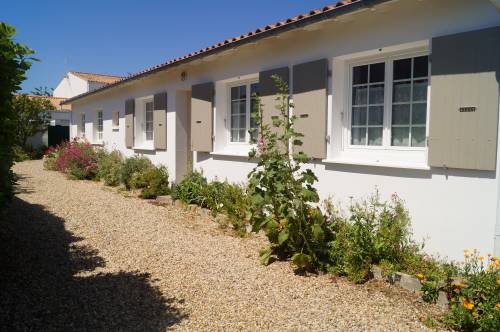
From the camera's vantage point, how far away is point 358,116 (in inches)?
213

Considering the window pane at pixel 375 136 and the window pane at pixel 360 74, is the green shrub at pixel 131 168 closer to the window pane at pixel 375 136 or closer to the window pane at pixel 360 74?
the window pane at pixel 360 74

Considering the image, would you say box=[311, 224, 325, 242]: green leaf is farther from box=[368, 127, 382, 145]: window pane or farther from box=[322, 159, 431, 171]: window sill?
box=[368, 127, 382, 145]: window pane

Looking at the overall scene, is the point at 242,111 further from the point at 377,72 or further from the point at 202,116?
the point at 377,72

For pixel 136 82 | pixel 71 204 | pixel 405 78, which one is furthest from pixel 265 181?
pixel 136 82

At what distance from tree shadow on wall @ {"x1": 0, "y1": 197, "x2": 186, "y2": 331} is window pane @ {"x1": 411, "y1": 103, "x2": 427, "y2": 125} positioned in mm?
3628

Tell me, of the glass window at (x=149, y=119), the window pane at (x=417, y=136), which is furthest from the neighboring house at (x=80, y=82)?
the window pane at (x=417, y=136)

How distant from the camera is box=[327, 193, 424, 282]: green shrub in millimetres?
4281

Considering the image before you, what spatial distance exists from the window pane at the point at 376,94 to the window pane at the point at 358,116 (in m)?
0.18

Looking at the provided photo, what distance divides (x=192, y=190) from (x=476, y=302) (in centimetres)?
597

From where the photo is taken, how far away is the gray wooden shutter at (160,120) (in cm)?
995

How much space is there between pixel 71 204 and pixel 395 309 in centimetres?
718

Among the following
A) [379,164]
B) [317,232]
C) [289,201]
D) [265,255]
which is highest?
[379,164]

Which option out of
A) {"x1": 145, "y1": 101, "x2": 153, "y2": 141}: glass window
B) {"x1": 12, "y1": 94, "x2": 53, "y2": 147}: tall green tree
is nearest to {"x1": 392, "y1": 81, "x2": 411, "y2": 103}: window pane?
{"x1": 145, "y1": 101, "x2": 153, "y2": 141}: glass window

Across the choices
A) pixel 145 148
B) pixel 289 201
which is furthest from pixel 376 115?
pixel 145 148
